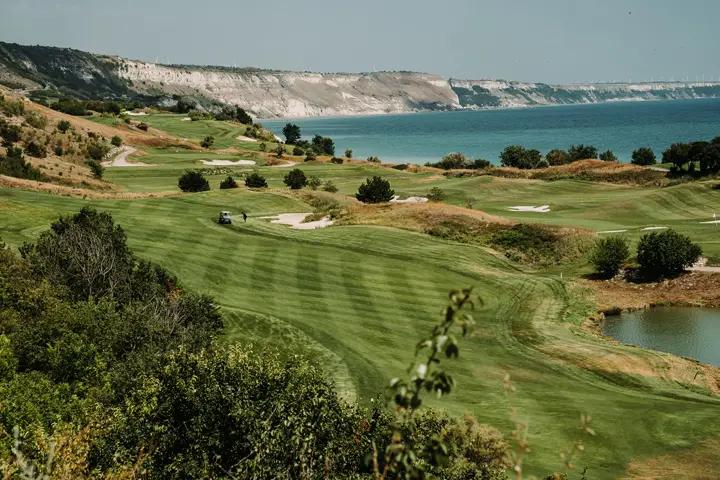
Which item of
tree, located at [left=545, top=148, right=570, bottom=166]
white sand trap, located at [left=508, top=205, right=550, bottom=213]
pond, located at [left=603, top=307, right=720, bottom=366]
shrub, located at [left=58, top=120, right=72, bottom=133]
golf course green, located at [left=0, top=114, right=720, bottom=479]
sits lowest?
pond, located at [left=603, top=307, right=720, bottom=366]

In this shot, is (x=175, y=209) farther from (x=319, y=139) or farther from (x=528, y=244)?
(x=319, y=139)

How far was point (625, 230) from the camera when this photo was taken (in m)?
62.0

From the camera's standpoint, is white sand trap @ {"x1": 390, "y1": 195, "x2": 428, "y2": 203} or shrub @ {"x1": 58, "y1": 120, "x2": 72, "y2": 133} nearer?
white sand trap @ {"x1": 390, "y1": 195, "x2": 428, "y2": 203}

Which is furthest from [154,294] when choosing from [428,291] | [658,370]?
[658,370]

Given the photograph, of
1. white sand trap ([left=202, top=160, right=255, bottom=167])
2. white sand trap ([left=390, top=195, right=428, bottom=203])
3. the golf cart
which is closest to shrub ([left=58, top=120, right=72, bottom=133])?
white sand trap ([left=202, top=160, right=255, bottom=167])

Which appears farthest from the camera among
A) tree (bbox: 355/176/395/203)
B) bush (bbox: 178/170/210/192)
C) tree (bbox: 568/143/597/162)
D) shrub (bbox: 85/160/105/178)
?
tree (bbox: 568/143/597/162)

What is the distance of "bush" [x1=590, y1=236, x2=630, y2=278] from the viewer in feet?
166

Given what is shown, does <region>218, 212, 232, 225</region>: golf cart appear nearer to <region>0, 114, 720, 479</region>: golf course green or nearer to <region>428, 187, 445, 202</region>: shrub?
<region>0, 114, 720, 479</region>: golf course green

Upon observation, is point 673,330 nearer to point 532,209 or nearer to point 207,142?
point 532,209

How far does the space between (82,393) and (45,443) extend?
8727mm

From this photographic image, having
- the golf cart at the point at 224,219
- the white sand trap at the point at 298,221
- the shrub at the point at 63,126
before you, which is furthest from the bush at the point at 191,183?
the shrub at the point at 63,126

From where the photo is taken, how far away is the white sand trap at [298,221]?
61.3 meters

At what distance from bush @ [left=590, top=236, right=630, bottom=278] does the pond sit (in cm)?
625

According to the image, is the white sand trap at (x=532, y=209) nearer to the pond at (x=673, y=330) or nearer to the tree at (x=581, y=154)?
the pond at (x=673, y=330)
